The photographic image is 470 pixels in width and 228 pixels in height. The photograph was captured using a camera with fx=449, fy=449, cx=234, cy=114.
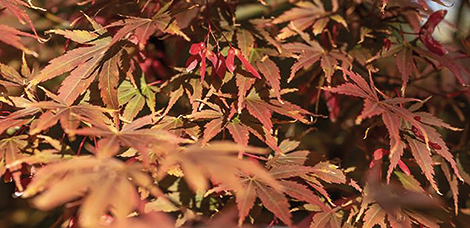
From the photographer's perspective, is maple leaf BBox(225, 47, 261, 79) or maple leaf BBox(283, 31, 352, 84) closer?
maple leaf BBox(225, 47, 261, 79)

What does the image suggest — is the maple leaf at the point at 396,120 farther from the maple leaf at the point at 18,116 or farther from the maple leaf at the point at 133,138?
the maple leaf at the point at 18,116

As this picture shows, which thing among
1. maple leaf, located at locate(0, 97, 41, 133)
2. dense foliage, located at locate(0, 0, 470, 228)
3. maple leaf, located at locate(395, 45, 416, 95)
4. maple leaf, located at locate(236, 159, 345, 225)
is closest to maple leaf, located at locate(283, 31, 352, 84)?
dense foliage, located at locate(0, 0, 470, 228)

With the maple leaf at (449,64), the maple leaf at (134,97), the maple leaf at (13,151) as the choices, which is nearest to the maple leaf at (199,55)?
the maple leaf at (134,97)

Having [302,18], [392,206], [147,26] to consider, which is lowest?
[392,206]

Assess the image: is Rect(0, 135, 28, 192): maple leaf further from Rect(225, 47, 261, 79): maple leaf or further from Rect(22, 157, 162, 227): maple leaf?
Rect(225, 47, 261, 79): maple leaf

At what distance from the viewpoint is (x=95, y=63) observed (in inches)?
34.0

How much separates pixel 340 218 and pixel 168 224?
0.46 m

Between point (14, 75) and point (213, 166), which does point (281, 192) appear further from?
point (14, 75)

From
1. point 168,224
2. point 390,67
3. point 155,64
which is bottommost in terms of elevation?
point 390,67

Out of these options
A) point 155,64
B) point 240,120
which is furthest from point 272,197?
point 155,64

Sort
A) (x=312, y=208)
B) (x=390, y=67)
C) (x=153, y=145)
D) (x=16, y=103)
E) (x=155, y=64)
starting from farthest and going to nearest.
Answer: (x=390, y=67)
(x=155, y=64)
(x=312, y=208)
(x=16, y=103)
(x=153, y=145)

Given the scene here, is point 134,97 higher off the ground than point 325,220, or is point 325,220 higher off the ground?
point 134,97

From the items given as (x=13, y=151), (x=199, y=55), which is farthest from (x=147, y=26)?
(x=13, y=151)

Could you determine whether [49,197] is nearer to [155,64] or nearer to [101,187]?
[101,187]
